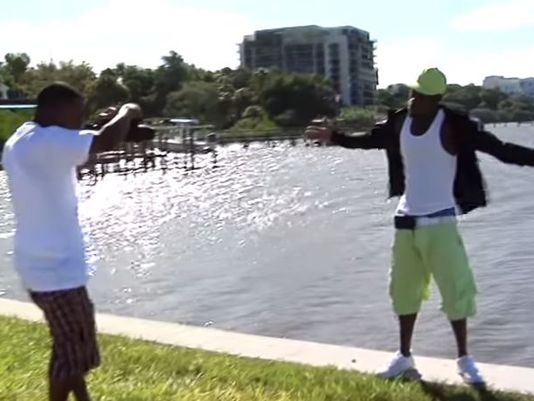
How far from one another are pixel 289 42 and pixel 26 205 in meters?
135

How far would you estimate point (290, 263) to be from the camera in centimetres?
1509

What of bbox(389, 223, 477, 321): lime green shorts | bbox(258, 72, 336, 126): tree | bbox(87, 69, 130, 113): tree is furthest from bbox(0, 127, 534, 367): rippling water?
bbox(258, 72, 336, 126): tree

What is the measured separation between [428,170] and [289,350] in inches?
75.8

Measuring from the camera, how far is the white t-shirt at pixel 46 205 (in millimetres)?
4168

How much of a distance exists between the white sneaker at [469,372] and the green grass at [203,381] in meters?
0.18

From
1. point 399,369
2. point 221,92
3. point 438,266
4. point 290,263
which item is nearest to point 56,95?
point 438,266

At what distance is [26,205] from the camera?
4.25m

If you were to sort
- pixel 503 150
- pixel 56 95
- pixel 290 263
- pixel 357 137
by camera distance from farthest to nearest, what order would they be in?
pixel 290 263, pixel 357 137, pixel 503 150, pixel 56 95

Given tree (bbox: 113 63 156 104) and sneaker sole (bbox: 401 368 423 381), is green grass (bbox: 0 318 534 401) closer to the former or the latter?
sneaker sole (bbox: 401 368 423 381)

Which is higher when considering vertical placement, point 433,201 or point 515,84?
point 433,201

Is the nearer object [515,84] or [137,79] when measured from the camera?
[137,79]

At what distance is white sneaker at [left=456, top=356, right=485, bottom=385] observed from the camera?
590cm

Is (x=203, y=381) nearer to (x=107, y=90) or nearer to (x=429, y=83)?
(x=429, y=83)

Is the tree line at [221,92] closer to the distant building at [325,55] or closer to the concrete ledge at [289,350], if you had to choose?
the distant building at [325,55]
